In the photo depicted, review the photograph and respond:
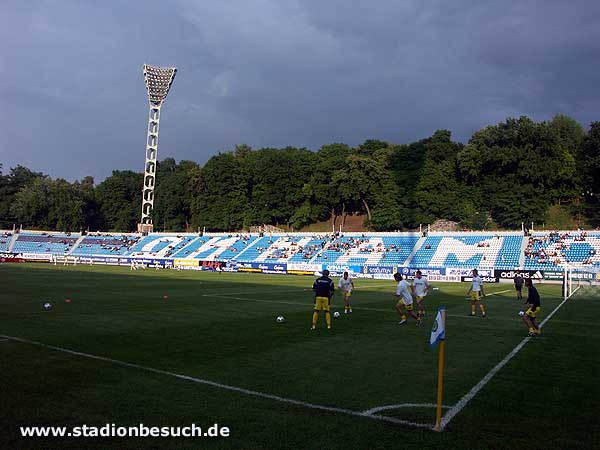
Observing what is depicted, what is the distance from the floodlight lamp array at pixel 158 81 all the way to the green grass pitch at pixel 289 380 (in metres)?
81.7

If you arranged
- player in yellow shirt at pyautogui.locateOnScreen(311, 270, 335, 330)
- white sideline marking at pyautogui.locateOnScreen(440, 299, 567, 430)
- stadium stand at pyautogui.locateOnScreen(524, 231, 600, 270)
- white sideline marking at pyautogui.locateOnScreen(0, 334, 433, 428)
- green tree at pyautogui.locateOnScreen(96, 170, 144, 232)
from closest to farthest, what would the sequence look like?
white sideline marking at pyautogui.locateOnScreen(0, 334, 433, 428)
white sideline marking at pyautogui.locateOnScreen(440, 299, 567, 430)
player in yellow shirt at pyautogui.locateOnScreen(311, 270, 335, 330)
stadium stand at pyautogui.locateOnScreen(524, 231, 600, 270)
green tree at pyautogui.locateOnScreen(96, 170, 144, 232)

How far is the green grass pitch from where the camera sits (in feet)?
22.4

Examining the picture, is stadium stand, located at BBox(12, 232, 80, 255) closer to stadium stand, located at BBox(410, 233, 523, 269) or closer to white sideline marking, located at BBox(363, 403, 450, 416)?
stadium stand, located at BBox(410, 233, 523, 269)

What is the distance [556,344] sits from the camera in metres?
14.7

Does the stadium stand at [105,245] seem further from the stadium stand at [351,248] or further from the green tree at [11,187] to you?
the green tree at [11,187]

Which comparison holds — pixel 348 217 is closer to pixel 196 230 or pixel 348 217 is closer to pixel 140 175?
pixel 196 230

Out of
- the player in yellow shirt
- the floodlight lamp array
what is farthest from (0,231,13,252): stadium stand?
the player in yellow shirt

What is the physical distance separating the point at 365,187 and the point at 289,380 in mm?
75885

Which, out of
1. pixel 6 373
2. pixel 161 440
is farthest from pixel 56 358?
pixel 161 440

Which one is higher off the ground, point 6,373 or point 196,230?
point 196,230

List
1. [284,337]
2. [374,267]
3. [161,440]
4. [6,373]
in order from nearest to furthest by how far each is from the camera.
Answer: [161,440] < [6,373] < [284,337] < [374,267]

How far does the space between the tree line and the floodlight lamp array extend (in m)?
17.2

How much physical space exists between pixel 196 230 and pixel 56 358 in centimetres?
9234

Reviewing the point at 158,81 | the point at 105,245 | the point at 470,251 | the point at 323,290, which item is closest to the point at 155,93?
the point at 158,81
